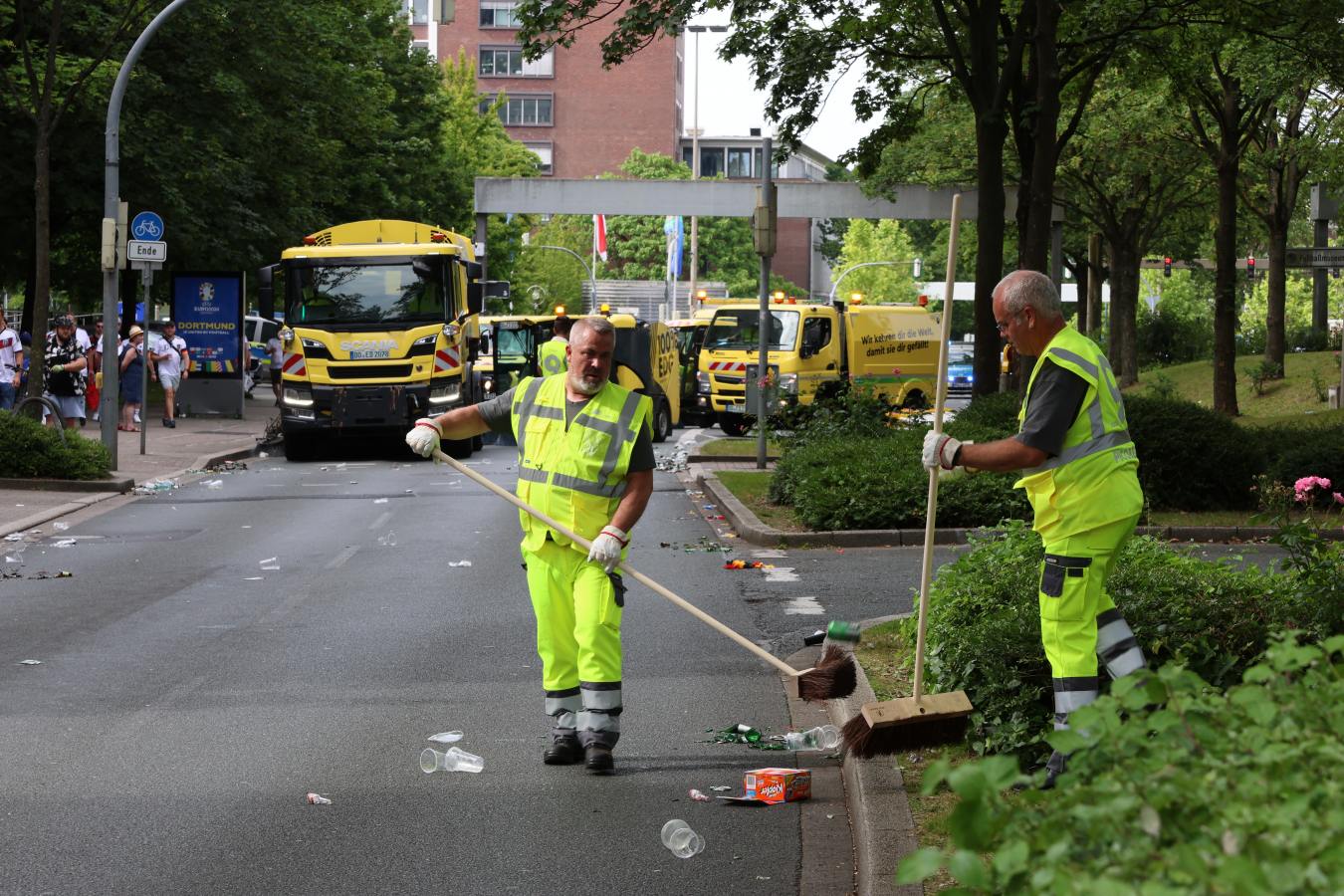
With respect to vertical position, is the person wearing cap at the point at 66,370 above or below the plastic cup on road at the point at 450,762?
above

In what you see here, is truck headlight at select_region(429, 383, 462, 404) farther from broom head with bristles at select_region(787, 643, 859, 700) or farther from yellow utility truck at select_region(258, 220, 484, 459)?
broom head with bristles at select_region(787, 643, 859, 700)

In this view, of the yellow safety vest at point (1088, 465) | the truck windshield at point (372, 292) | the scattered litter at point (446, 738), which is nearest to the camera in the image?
the yellow safety vest at point (1088, 465)

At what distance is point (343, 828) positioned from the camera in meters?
6.01

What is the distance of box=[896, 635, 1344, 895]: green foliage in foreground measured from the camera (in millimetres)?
2482

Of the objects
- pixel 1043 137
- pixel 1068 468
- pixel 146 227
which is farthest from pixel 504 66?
pixel 1068 468

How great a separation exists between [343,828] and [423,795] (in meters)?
0.52

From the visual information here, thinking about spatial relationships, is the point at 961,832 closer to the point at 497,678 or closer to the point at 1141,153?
the point at 497,678

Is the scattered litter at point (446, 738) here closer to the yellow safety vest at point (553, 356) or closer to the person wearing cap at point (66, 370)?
the yellow safety vest at point (553, 356)

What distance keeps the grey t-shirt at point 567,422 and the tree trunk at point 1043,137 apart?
517 inches

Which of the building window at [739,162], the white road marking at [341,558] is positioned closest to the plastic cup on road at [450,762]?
the white road marking at [341,558]

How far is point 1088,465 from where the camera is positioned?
593 cm

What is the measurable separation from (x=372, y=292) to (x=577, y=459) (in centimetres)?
1861

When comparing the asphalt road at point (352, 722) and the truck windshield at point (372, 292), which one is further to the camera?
the truck windshield at point (372, 292)

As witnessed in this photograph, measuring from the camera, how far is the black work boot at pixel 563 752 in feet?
23.0
